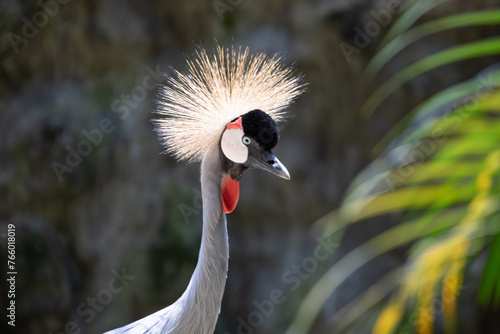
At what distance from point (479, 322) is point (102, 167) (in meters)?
1.61

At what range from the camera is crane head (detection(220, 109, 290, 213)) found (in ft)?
2.86

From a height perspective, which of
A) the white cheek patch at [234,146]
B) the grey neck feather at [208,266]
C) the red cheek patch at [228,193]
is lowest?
the grey neck feather at [208,266]

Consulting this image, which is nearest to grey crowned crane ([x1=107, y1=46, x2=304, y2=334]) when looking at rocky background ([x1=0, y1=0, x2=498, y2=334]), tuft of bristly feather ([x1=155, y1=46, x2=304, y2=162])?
tuft of bristly feather ([x1=155, y1=46, x2=304, y2=162])

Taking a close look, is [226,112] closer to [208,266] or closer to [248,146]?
[248,146]

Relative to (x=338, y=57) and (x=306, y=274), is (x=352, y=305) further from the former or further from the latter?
(x=338, y=57)

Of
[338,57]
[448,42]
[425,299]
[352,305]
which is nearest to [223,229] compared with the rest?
[425,299]

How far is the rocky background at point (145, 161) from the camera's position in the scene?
2250mm

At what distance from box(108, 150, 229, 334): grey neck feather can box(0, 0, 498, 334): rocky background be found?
4.27ft

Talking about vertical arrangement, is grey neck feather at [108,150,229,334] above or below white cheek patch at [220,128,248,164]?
below

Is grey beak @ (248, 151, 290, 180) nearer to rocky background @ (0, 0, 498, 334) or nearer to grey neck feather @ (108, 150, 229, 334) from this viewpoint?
grey neck feather @ (108, 150, 229, 334)

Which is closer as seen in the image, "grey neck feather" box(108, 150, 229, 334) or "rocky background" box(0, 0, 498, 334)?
"grey neck feather" box(108, 150, 229, 334)

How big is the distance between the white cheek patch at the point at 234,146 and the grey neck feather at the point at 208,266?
21 millimetres

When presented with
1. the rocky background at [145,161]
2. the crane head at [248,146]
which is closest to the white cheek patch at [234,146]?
the crane head at [248,146]

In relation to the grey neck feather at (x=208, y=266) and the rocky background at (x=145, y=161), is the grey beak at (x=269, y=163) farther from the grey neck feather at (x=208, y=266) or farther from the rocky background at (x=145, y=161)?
the rocky background at (x=145, y=161)
